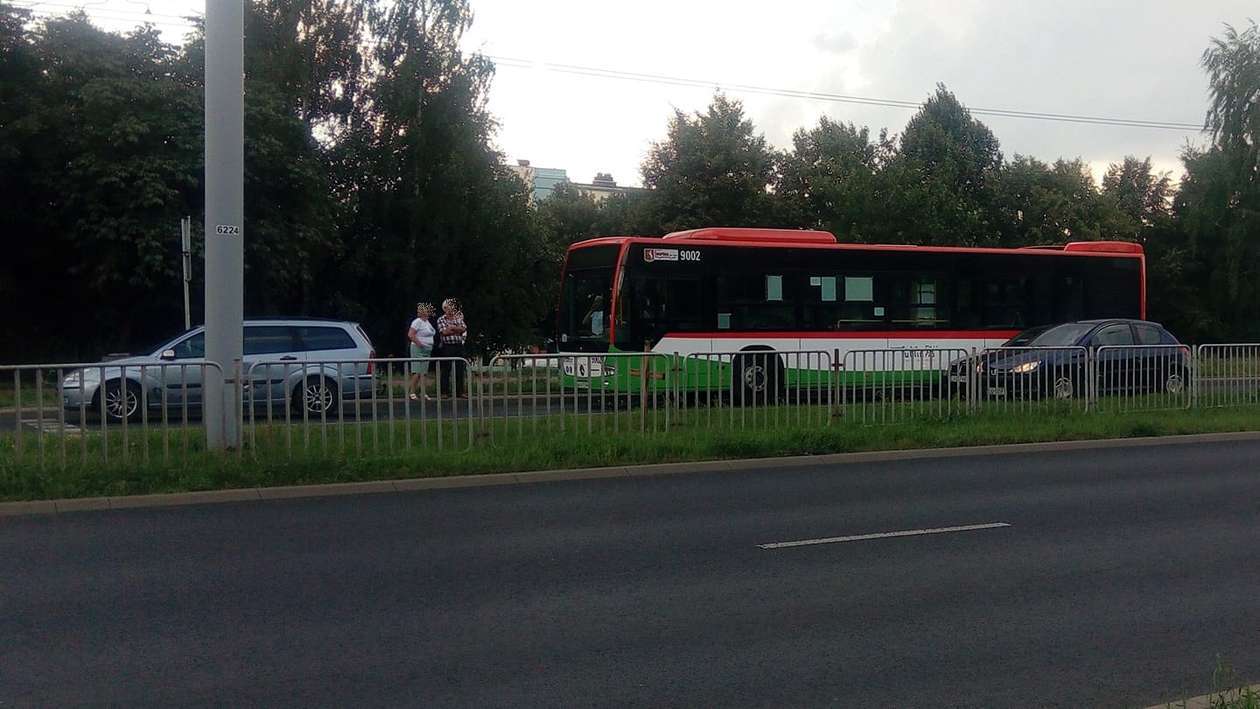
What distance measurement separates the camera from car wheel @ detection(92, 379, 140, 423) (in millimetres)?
10906

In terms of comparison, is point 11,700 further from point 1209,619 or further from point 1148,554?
point 1148,554

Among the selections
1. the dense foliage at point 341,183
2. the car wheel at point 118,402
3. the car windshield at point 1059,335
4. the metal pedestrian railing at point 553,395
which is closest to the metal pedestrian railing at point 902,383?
the metal pedestrian railing at point 553,395

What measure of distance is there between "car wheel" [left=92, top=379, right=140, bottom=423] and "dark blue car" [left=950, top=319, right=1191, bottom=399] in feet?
34.8

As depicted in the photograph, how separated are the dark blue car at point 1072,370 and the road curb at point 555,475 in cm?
139

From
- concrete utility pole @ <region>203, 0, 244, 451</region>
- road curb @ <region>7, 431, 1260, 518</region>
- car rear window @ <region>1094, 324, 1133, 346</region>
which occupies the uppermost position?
concrete utility pole @ <region>203, 0, 244, 451</region>

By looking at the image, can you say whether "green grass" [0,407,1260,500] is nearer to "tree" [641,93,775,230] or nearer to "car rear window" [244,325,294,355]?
"car rear window" [244,325,294,355]

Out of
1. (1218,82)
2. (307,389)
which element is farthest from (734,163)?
(307,389)

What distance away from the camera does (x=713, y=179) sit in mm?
48562

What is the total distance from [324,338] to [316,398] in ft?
25.1

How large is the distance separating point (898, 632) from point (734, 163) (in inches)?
1723

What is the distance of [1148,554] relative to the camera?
8.24 m

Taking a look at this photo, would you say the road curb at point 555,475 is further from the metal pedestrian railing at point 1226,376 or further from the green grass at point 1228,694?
the green grass at point 1228,694

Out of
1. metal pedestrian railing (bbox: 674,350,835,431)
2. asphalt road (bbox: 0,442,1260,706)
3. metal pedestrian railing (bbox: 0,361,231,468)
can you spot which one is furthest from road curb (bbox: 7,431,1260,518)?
metal pedestrian railing (bbox: 674,350,835,431)

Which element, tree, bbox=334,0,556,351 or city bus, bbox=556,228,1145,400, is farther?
tree, bbox=334,0,556,351
